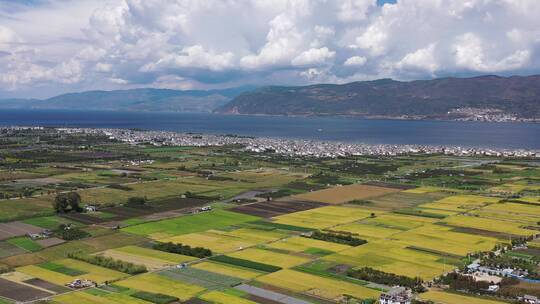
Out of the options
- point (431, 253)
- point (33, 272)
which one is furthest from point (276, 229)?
point (33, 272)

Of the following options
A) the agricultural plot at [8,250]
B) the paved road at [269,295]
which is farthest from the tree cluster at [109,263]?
the paved road at [269,295]

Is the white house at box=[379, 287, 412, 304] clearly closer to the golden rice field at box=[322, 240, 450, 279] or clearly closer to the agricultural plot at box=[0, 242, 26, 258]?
the golden rice field at box=[322, 240, 450, 279]

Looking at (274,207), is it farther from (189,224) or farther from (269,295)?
(269,295)

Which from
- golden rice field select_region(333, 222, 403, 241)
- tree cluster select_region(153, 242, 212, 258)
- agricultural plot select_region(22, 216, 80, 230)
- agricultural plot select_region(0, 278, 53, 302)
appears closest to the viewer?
agricultural plot select_region(0, 278, 53, 302)

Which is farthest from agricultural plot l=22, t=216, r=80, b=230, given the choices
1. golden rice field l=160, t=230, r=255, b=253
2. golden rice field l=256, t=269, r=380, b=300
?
golden rice field l=256, t=269, r=380, b=300

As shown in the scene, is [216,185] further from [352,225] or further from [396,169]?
[396,169]
